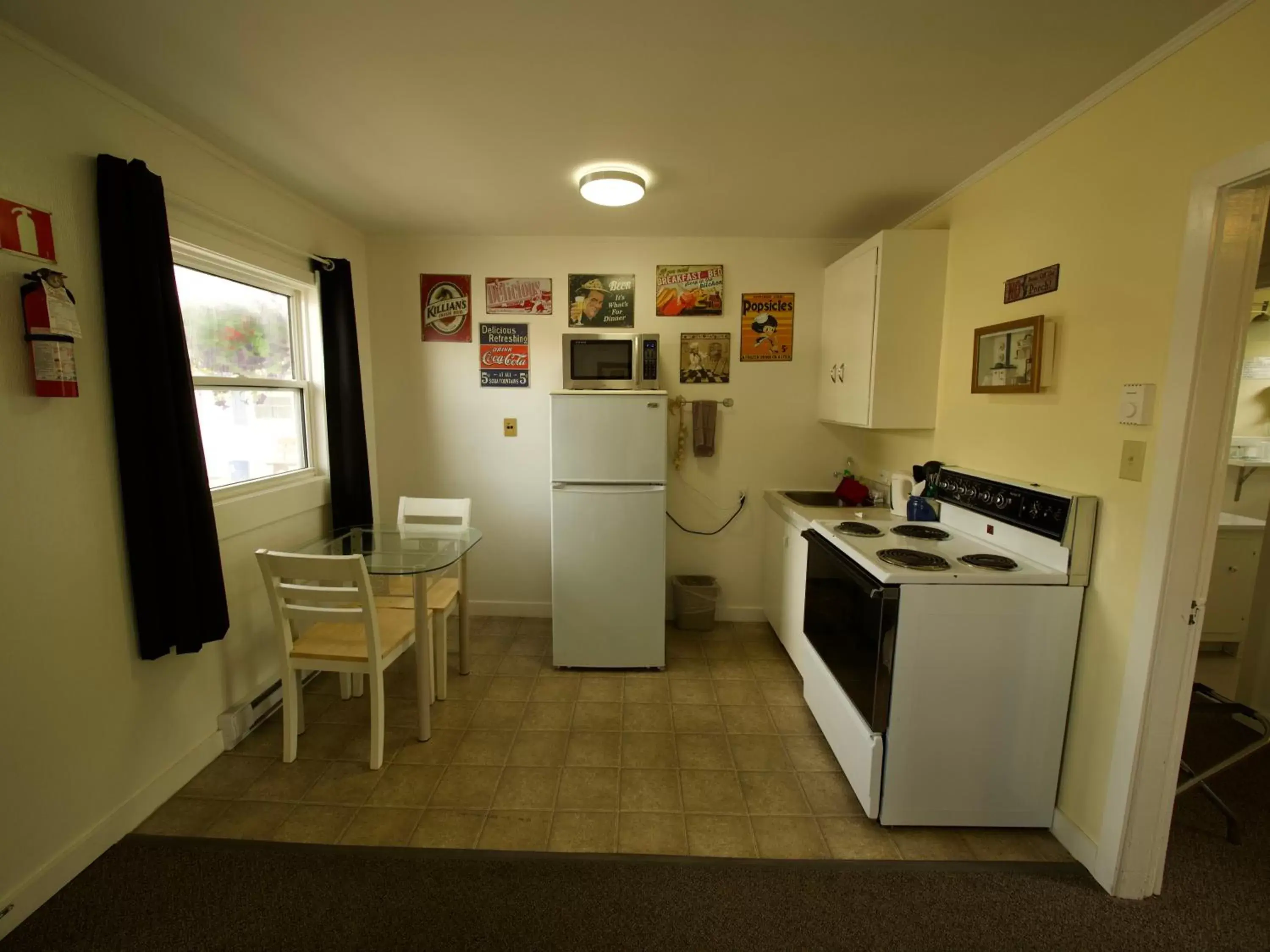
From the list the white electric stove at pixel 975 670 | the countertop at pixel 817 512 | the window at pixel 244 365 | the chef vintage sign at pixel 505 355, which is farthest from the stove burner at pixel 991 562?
the window at pixel 244 365

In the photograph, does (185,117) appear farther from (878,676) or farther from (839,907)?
(839,907)

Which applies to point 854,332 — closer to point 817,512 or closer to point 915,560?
point 817,512

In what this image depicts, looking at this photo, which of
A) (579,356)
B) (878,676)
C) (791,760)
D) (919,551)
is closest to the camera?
(878,676)

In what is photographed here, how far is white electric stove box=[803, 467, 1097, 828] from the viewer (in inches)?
65.7

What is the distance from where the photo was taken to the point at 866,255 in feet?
8.41

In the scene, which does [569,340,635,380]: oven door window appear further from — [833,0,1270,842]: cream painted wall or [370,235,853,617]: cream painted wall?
[833,0,1270,842]: cream painted wall

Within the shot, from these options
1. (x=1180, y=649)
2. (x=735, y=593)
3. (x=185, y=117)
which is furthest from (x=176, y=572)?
(x=1180, y=649)

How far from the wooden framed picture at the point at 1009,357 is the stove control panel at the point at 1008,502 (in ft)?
1.18

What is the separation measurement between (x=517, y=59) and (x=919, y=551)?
2086mm

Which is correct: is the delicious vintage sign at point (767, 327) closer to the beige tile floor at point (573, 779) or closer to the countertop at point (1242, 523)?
the beige tile floor at point (573, 779)

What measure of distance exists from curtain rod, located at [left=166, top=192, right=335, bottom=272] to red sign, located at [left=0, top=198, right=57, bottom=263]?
45 cm

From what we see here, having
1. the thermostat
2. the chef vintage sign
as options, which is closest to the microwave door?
the chef vintage sign

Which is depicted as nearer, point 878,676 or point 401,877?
point 401,877

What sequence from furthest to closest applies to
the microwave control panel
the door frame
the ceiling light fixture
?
the microwave control panel
the ceiling light fixture
the door frame
